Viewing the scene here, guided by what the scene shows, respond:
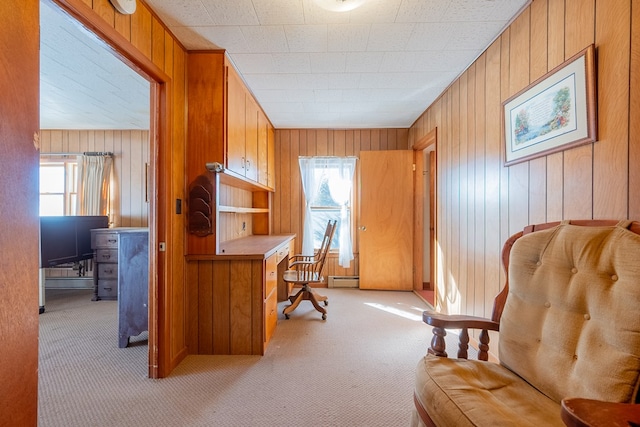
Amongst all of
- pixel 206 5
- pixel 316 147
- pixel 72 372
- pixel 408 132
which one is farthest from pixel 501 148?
pixel 72 372

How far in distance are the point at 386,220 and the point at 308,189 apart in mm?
1251

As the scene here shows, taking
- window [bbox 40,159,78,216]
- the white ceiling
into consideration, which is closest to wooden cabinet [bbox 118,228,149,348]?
the white ceiling

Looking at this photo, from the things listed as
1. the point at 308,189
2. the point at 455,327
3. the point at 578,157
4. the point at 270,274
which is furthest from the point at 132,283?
the point at 578,157

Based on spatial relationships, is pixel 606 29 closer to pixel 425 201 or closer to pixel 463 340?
pixel 463 340

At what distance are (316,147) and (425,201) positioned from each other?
1.86 m

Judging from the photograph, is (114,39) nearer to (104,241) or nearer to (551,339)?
(551,339)

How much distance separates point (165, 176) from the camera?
185 centimetres

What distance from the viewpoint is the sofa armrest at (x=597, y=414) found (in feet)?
2.00

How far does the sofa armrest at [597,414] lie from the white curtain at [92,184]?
511 cm

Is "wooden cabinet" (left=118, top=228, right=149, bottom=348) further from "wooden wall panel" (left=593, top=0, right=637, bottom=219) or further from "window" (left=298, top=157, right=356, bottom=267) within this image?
"wooden wall panel" (left=593, top=0, right=637, bottom=219)

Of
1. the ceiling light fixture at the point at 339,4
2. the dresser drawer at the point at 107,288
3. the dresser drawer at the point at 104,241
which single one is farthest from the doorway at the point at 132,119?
the ceiling light fixture at the point at 339,4

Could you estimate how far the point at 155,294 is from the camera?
1.83m

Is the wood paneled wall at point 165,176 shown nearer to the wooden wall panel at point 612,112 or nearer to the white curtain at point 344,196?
the wooden wall panel at point 612,112

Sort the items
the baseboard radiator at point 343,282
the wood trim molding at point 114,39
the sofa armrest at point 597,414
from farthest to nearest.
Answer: the baseboard radiator at point 343,282
the wood trim molding at point 114,39
the sofa armrest at point 597,414
